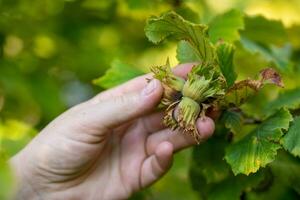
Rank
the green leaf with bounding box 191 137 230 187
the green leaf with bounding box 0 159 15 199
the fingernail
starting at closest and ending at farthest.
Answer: the green leaf with bounding box 0 159 15 199
the fingernail
the green leaf with bounding box 191 137 230 187

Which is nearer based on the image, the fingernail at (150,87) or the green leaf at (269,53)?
the fingernail at (150,87)

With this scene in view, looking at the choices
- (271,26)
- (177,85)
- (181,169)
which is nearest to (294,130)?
(177,85)

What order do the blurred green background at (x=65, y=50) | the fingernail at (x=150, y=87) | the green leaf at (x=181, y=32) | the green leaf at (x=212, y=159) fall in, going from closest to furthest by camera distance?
the green leaf at (x=181, y=32), the fingernail at (x=150, y=87), the green leaf at (x=212, y=159), the blurred green background at (x=65, y=50)

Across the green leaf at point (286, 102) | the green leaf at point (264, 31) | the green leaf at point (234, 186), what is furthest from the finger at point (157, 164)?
the green leaf at point (264, 31)

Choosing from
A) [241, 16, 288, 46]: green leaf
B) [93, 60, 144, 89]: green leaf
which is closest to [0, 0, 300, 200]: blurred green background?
[241, 16, 288, 46]: green leaf

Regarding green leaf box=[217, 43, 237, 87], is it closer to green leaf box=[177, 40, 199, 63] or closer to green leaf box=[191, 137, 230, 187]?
green leaf box=[177, 40, 199, 63]

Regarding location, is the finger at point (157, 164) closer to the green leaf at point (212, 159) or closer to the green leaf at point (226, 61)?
the green leaf at point (212, 159)

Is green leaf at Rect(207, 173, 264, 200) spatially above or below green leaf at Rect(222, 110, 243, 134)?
below

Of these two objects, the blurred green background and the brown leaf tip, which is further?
the blurred green background
